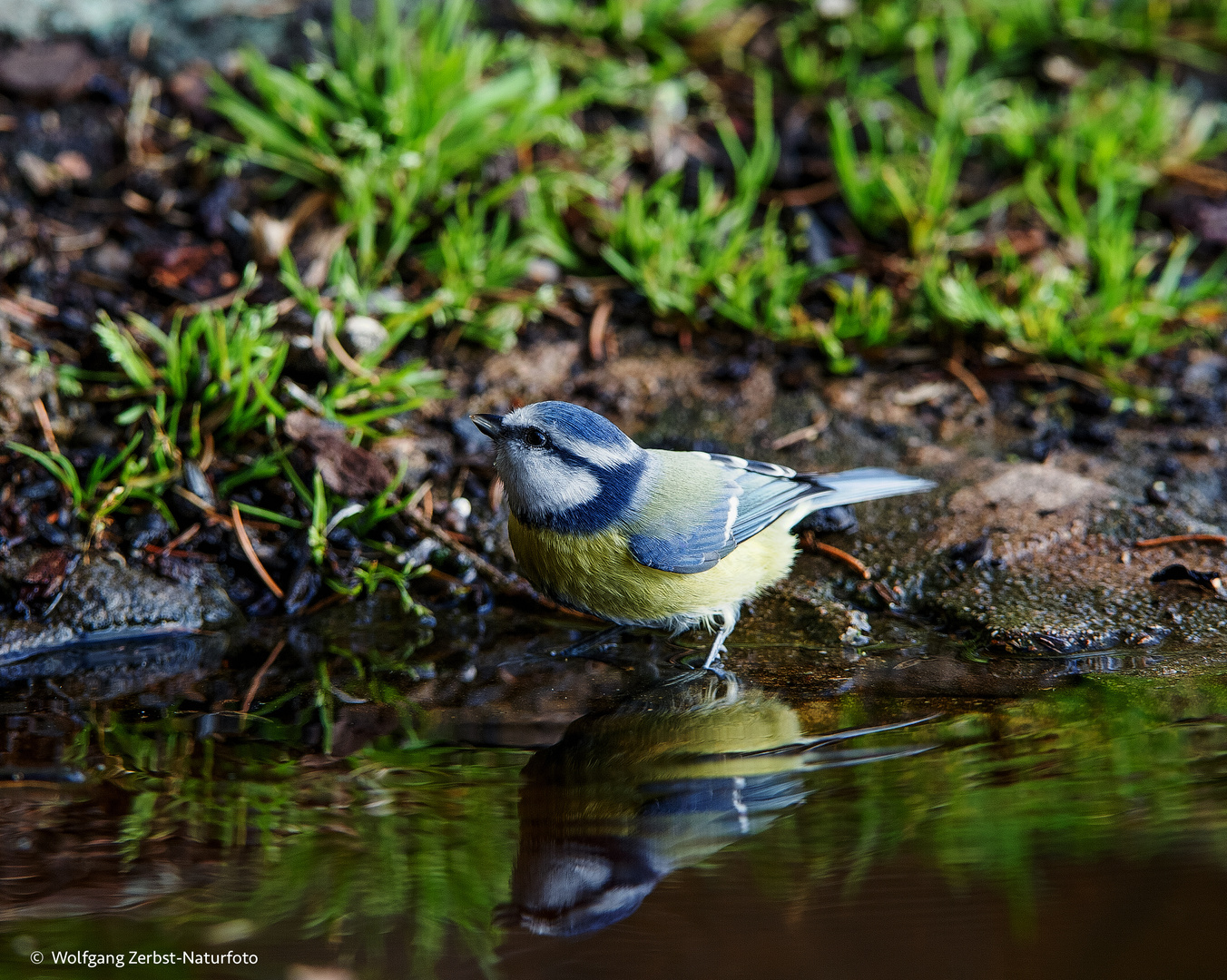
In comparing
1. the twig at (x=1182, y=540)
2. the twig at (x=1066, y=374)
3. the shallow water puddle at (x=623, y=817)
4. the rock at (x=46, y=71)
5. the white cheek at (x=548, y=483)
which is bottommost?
the shallow water puddle at (x=623, y=817)

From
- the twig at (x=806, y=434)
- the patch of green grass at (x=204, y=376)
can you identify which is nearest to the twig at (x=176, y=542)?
the patch of green grass at (x=204, y=376)

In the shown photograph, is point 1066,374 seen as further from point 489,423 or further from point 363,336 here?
point 363,336

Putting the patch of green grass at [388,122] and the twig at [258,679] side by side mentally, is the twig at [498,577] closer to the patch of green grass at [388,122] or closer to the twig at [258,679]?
the twig at [258,679]

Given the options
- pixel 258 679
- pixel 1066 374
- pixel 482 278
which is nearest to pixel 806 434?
pixel 1066 374

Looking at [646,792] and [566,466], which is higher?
[566,466]

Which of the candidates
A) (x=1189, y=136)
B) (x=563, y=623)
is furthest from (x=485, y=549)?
(x=1189, y=136)

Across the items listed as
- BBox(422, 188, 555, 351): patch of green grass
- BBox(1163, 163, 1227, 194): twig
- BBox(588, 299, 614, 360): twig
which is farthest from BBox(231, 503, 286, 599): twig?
BBox(1163, 163, 1227, 194): twig

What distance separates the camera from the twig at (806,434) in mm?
4086

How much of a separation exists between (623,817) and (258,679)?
1.34m

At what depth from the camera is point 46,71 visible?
4988mm

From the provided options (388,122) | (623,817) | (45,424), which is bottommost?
(623,817)

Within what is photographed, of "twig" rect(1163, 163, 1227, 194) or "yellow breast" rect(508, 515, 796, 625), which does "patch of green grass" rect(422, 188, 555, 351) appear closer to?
"yellow breast" rect(508, 515, 796, 625)

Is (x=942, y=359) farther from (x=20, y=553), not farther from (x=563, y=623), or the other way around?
(x=20, y=553)

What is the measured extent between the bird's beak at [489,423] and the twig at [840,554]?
122cm
